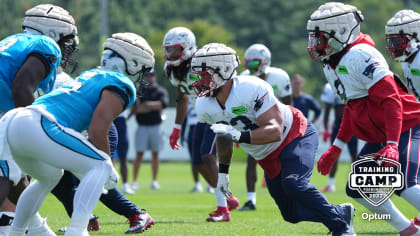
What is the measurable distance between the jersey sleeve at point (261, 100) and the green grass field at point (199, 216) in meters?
1.39

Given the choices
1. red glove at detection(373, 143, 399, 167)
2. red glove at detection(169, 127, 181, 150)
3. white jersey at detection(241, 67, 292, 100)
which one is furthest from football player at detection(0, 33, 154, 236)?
white jersey at detection(241, 67, 292, 100)

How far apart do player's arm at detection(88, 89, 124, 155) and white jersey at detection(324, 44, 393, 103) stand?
2.00 metres

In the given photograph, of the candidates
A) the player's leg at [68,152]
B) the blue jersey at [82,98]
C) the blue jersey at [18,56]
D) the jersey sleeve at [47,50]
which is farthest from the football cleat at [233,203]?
the player's leg at [68,152]

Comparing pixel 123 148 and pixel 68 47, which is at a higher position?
pixel 68 47

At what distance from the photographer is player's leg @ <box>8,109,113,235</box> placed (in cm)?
476

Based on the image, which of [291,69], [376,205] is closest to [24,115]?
[376,205]

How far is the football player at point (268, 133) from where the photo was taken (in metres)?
5.68

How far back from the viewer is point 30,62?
554 centimetres

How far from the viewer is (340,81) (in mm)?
6027

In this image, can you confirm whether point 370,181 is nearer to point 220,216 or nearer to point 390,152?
point 390,152

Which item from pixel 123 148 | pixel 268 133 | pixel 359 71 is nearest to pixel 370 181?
pixel 359 71

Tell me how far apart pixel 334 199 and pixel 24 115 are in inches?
253

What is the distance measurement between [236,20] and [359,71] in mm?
48545

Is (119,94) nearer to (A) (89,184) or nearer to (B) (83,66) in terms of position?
(A) (89,184)
